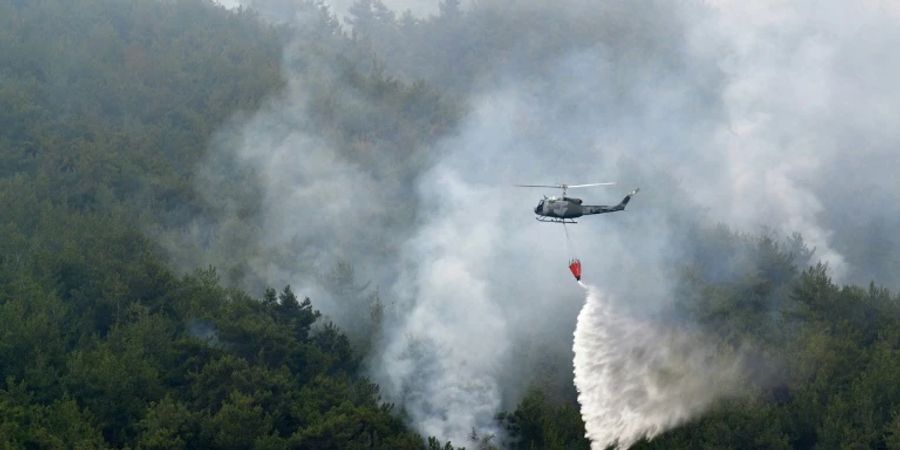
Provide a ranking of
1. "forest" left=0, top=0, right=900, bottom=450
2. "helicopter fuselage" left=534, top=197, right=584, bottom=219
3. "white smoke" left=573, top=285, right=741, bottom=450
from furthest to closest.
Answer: "white smoke" left=573, top=285, right=741, bottom=450 → "forest" left=0, top=0, right=900, bottom=450 → "helicopter fuselage" left=534, top=197, right=584, bottom=219

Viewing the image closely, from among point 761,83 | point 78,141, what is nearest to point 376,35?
point 761,83

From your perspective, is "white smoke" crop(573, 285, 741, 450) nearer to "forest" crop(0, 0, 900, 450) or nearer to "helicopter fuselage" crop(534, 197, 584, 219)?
"forest" crop(0, 0, 900, 450)

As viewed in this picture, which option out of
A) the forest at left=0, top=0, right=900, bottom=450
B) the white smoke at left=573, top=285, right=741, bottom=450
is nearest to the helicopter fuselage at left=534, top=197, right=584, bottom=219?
the forest at left=0, top=0, right=900, bottom=450

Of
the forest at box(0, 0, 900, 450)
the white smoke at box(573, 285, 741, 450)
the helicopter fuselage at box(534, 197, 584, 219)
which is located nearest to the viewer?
the helicopter fuselage at box(534, 197, 584, 219)

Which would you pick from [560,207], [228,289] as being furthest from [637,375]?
[228,289]

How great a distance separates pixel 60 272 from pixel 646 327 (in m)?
25.7

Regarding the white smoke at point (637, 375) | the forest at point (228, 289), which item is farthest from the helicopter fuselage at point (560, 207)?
the white smoke at point (637, 375)

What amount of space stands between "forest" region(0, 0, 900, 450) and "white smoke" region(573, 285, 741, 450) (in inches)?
34.4

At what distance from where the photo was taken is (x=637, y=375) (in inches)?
2196

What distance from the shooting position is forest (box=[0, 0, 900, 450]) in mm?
50219

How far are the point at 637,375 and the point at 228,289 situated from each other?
754 inches

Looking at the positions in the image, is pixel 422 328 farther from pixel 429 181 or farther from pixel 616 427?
pixel 429 181

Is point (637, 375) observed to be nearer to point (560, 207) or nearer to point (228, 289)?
point (560, 207)

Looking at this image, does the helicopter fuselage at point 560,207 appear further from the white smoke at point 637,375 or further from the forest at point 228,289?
the white smoke at point 637,375
